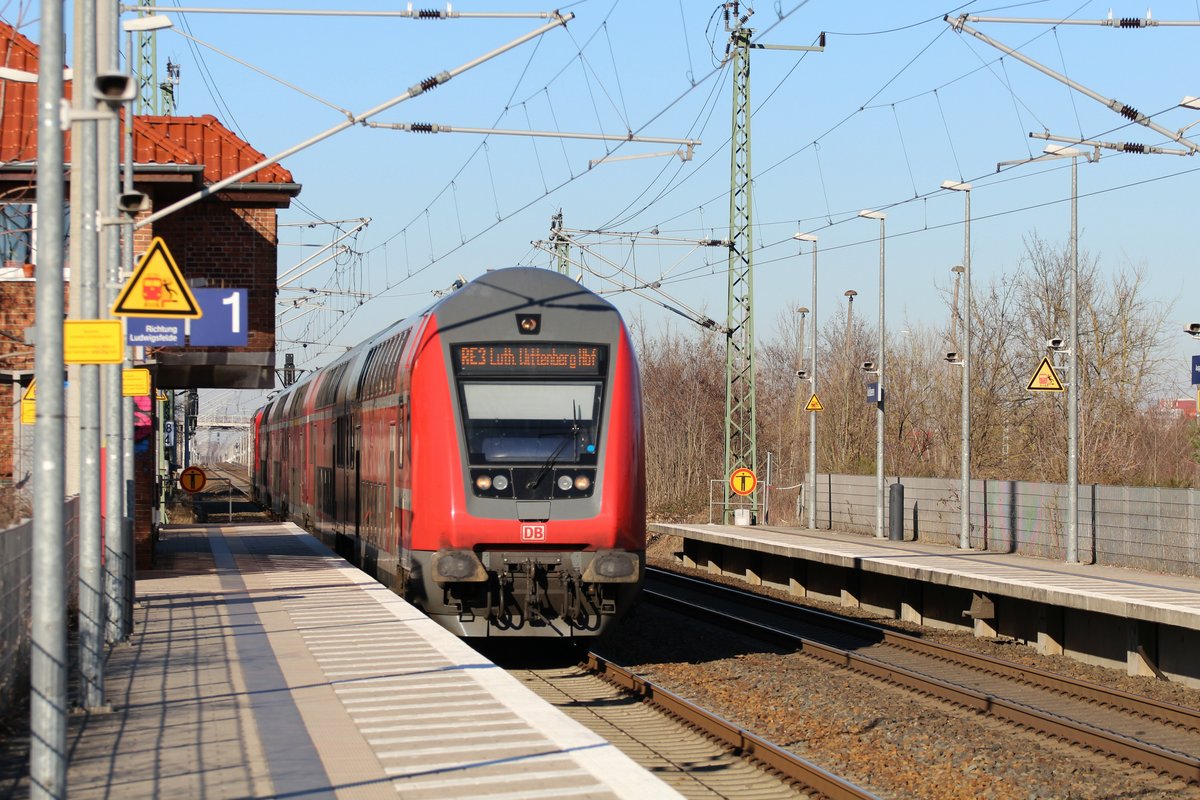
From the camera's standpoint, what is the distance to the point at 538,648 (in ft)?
59.8

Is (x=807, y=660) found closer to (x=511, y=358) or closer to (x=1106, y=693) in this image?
(x=1106, y=693)

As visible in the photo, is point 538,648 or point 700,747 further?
point 538,648

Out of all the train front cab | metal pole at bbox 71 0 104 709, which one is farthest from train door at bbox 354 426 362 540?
metal pole at bbox 71 0 104 709

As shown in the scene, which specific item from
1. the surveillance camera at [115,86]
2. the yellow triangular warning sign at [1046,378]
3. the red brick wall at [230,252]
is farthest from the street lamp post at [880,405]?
the surveillance camera at [115,86]

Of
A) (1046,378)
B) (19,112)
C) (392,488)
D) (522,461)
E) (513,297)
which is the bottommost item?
(392,488)

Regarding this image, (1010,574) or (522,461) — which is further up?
(522,461)

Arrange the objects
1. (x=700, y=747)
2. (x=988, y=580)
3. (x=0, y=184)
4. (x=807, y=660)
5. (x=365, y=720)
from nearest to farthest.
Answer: (x=365, y=720) < (x=700, y=747) < (x=807, y=660) < (x=988, y=580) < (x=0, y=184)

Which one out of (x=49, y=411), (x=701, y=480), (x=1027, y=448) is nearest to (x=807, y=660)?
(x=49, y=411)

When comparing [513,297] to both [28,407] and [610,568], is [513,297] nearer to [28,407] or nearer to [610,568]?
[610,568]

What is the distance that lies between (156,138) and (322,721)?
14.7 m

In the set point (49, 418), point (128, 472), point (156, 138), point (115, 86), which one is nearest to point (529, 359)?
point (128, 472)

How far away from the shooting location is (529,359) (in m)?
15.2

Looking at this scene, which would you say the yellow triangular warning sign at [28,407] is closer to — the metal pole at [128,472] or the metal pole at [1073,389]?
the metal pole at [128,472]

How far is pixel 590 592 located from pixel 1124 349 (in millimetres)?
29214
